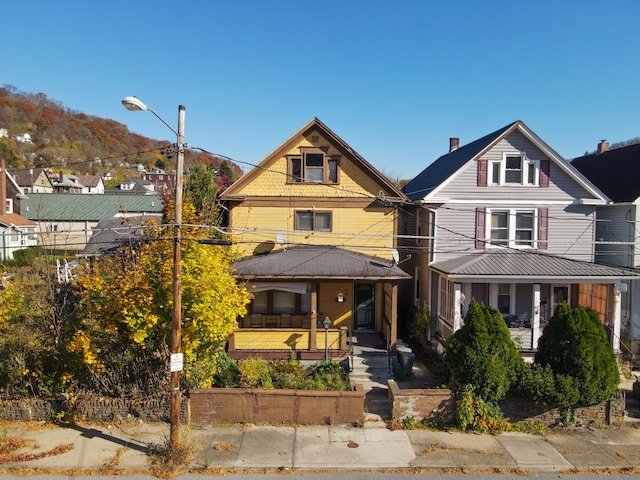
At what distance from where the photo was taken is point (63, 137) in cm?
13925

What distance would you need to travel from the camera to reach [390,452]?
10.7 meters

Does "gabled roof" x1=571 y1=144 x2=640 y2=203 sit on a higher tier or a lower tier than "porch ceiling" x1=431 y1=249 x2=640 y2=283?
higher

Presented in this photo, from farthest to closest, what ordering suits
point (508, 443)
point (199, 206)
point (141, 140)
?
point (141, 140) → point (199, 206) → point (508, 443)

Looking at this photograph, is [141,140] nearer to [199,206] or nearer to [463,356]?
[199,206]

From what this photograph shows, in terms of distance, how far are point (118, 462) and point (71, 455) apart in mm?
1204

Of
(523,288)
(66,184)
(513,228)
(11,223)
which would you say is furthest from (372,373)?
(66,184)

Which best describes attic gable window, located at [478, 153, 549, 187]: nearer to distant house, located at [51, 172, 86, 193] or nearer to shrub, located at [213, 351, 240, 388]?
shrub, located at [213, 351, 240, 388]

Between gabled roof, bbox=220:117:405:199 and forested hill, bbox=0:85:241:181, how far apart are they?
346ft

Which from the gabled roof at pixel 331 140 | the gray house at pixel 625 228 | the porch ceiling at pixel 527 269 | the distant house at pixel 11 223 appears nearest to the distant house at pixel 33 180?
the distant house at pixel 11 223

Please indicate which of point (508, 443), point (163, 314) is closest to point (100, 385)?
point (163, 314)

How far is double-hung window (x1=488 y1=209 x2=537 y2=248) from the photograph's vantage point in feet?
59.6

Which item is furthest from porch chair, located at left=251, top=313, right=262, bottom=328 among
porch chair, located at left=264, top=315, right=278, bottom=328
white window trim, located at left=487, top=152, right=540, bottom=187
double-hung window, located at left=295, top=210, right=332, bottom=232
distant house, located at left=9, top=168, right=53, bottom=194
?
distant house, located at left=9, top=168, right=53, bottom=194

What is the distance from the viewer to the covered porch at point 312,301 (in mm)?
16047

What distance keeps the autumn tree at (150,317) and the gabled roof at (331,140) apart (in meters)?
6.19
